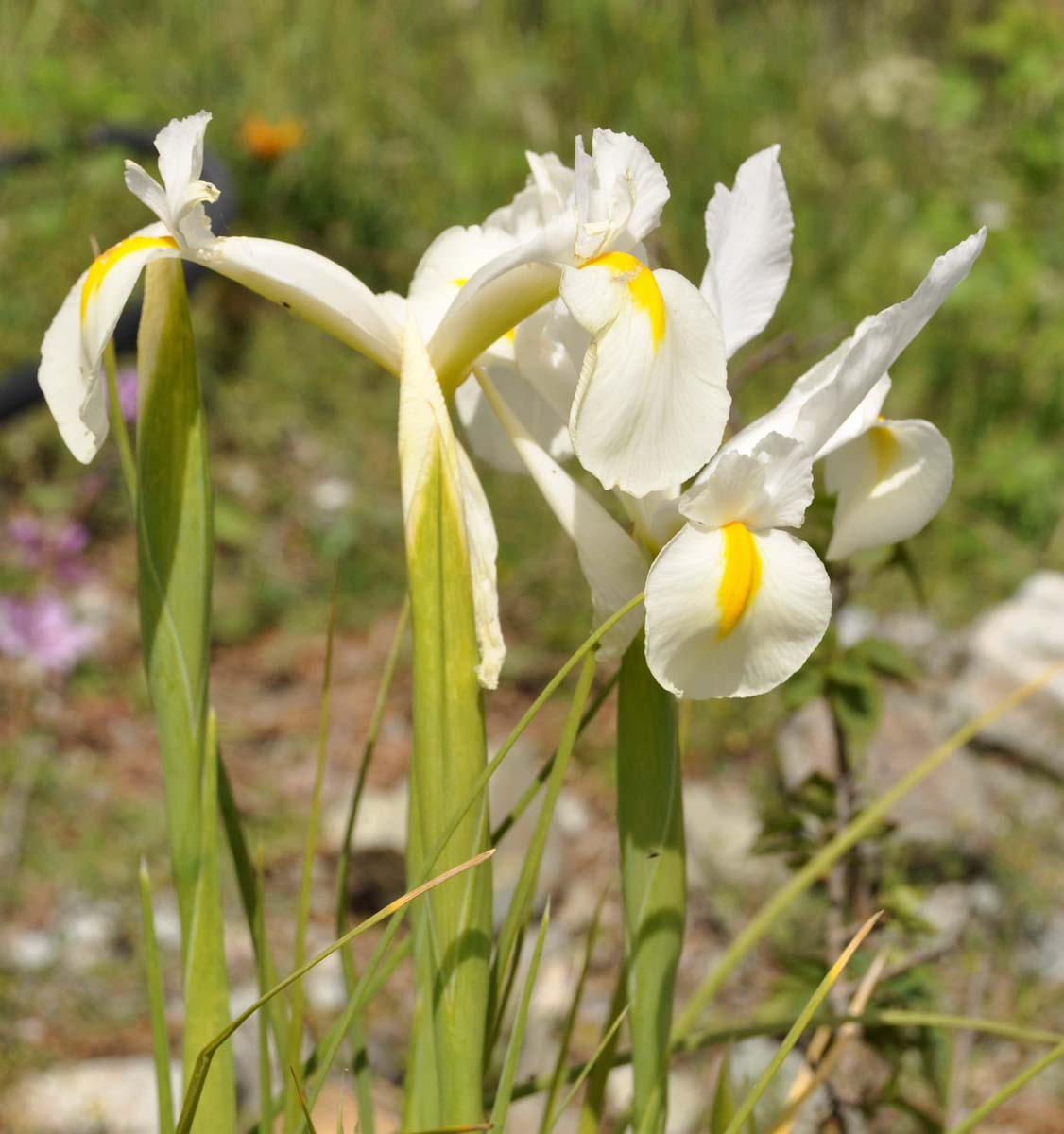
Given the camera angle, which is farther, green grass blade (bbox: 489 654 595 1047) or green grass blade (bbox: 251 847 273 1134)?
green grass blade (bbox: 251 847 273 1134)

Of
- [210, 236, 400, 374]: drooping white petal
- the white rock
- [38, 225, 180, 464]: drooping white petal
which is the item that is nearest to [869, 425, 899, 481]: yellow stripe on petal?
[210, 236, 400, 374]: drooping white petal

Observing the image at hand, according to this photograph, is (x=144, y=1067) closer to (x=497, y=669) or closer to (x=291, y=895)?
(x=291, y=895)

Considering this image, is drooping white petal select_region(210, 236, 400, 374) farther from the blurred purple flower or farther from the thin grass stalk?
the blurred purple flower

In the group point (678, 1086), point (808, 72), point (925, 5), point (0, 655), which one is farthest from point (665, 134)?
point (678, 1086)

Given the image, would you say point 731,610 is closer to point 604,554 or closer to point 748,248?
point 604,554

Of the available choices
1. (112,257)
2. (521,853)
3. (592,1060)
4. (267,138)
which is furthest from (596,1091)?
(267,138)
